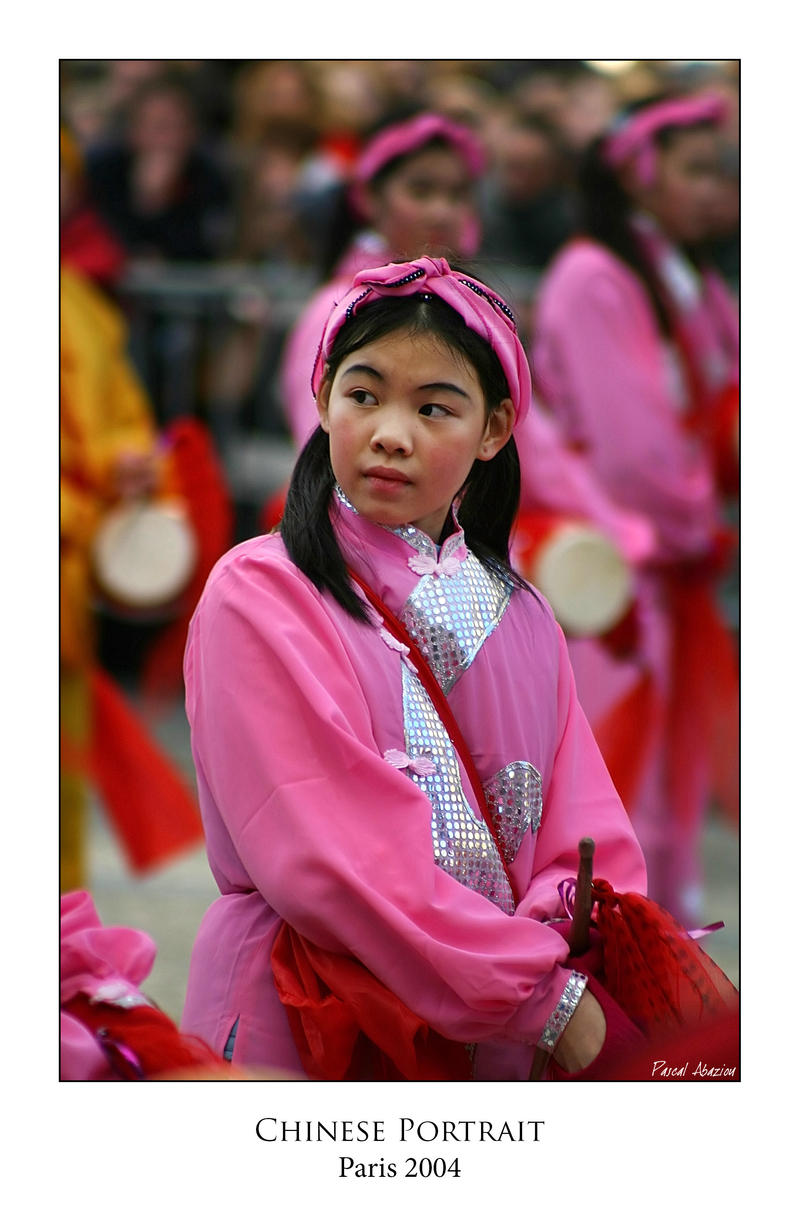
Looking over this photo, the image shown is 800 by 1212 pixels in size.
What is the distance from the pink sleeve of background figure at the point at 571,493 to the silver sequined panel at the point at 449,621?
2400mm

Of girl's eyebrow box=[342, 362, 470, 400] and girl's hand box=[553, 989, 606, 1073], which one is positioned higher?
girl's eyebrow box=[342, 362, 470, 400]

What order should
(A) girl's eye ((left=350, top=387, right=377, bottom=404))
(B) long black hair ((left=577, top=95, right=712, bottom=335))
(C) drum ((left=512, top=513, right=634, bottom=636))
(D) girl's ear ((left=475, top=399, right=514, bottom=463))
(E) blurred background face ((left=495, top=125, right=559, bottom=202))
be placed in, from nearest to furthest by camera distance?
(A) girl's eye ((left=350, top=387, right=377, bottom=404))
(D) girl's ear ((left=475, top=399, right=514, bottom=463))
(C) drum ((left=512, top=513, right=634, bottom=636))
(B) long black hair ((left=577, top=95, right=712, bottom=335))
(E) blurred background face ((left=495, top=125, right=559, bottom=202))

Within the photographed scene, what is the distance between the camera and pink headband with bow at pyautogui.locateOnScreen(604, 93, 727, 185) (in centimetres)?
496

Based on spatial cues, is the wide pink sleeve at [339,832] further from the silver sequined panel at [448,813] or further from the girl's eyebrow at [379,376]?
the girl's eyebrow at [379,376]

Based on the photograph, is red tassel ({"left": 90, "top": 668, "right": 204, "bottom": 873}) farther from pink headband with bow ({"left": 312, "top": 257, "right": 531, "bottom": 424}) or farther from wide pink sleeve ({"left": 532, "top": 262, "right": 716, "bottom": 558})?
pink headband with bow ({"left": 312, "top": 257, "right": 531, "bottom": 424})

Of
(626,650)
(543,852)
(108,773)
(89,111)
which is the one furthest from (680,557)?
(543,852)

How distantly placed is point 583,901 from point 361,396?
0.65m

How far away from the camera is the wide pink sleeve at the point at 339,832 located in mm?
2064

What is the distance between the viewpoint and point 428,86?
21.7 feet

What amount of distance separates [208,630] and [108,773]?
2.68 m

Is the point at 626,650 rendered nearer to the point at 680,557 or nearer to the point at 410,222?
the point at 680,557

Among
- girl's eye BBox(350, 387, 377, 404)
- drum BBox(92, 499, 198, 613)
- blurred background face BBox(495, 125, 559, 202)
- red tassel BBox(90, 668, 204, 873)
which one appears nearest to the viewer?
girl's eye BBox(350, 387, 377, 404)

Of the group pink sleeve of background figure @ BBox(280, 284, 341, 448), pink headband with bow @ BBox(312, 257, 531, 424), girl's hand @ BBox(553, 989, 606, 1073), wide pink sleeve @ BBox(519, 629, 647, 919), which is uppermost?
pink sleeve of background figure @ BBox(280, 284, 341, 448)

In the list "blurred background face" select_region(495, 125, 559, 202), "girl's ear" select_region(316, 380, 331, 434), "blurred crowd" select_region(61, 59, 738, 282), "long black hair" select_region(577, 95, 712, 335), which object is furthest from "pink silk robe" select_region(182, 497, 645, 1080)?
"blurred background face" select_region(495, 125, 559, 202)
